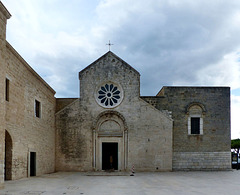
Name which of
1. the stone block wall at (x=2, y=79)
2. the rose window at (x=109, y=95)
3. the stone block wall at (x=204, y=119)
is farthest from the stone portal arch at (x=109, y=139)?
the stone block wall at (x=2, y=79)

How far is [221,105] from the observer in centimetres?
2455

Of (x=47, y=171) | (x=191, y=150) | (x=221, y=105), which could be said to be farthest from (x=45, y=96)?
(x=221, y=105)

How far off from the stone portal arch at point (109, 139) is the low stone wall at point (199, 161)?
4.42m

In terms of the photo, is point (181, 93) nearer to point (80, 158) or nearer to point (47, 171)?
point (80, 158)

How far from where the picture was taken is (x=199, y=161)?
2386 cm

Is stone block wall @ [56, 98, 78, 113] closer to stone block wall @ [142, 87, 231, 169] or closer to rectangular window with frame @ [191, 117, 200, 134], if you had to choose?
stone block wall @ [142, 87, 231, 169]

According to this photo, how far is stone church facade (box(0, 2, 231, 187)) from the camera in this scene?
23016 millimetres

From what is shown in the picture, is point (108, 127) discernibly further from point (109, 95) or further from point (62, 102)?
point (62, 102)

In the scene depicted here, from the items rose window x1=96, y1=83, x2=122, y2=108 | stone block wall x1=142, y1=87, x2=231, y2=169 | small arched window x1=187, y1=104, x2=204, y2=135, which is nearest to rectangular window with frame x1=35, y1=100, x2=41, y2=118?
rose window x1=96, y1=83, x2=122, y2=108

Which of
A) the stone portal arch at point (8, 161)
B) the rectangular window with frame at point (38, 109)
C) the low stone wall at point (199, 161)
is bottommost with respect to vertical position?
the low stone wall at point (199, 161)

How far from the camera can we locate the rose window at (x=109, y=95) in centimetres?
2386

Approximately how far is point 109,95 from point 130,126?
309cm

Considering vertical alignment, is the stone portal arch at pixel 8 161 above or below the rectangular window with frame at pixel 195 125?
below

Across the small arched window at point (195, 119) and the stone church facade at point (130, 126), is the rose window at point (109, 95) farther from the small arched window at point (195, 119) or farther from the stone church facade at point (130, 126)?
the small arched window at point (195, 119)
